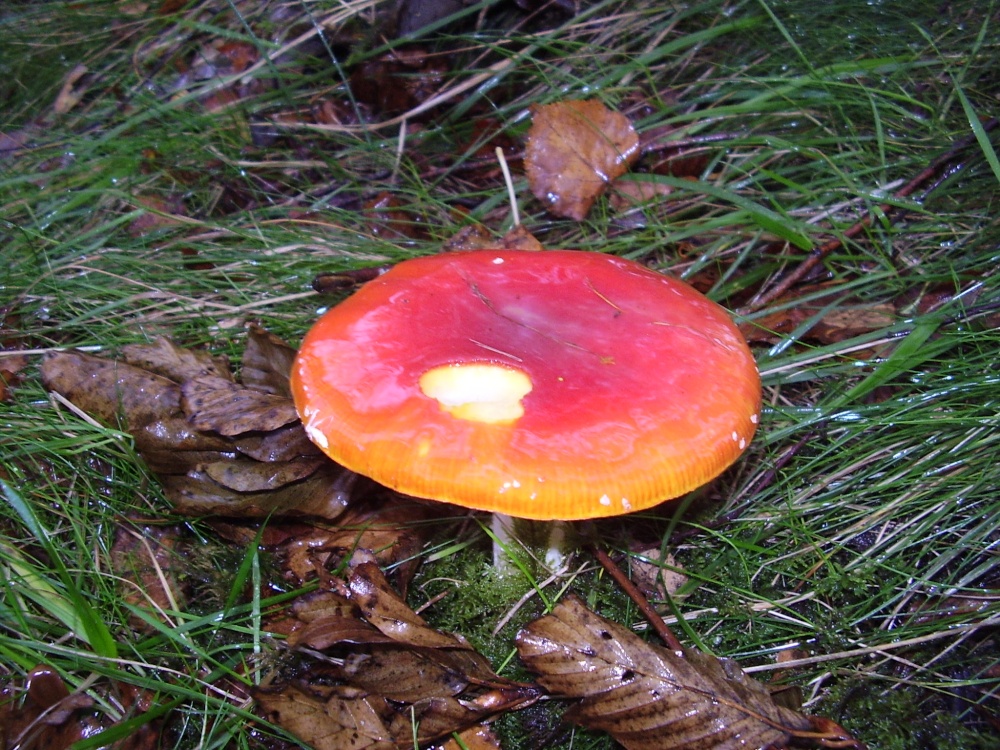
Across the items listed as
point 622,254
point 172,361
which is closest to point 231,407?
point 172,361

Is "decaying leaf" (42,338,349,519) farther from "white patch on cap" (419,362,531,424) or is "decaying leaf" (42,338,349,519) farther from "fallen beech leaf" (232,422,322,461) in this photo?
"white patch on cap" (419,362,531,424)

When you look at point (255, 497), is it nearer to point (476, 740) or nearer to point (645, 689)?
point (476, 740)

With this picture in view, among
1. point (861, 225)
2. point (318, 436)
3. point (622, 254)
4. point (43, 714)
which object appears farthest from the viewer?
point (622, 254)

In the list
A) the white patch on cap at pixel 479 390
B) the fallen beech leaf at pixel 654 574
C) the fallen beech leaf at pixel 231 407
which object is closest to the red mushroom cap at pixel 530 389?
the white patch on cap at pixel 479 390

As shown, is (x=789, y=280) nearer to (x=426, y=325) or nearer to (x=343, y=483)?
(x=426, y=325)

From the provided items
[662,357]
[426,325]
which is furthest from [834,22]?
[426,325]

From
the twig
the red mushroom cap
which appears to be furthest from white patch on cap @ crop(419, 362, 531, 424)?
the twig

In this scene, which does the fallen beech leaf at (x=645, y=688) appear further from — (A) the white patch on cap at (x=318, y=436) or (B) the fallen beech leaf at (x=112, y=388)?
(B) the fallen beech leaf at (x=112, y=388)
